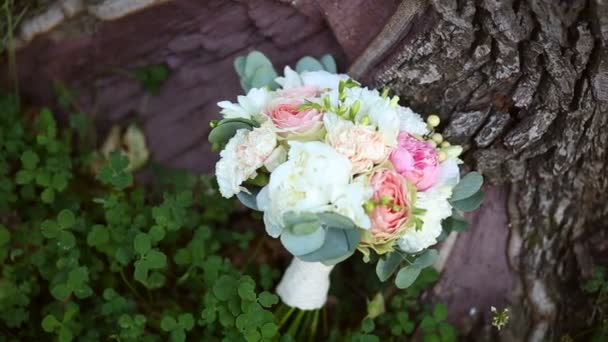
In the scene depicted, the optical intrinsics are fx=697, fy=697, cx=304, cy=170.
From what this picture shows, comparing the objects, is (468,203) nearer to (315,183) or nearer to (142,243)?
(315,183)

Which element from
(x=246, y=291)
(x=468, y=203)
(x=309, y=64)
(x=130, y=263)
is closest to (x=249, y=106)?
(x=309, y=64)

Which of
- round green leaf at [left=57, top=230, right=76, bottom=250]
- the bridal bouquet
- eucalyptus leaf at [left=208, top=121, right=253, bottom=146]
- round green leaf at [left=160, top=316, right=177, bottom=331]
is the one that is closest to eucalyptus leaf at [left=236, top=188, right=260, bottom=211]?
the bridal bouquet

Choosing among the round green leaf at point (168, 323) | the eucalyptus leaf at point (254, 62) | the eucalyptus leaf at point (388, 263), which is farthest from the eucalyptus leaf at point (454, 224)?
the round green leaf at point (168, 323)

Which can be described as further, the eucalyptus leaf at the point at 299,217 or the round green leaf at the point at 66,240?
the round green leaf at the point at 66,240

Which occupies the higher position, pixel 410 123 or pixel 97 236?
pixel 410 123

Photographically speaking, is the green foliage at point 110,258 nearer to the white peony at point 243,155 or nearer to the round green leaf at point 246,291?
the round green leaf at point 246,291

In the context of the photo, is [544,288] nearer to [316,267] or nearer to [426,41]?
[316,267]
